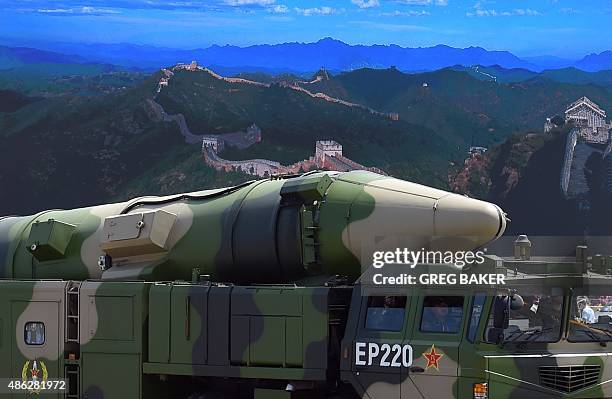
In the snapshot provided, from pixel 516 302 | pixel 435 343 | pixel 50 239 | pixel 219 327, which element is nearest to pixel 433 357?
pixel 435 343

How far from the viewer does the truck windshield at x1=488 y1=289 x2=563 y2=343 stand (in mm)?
10820

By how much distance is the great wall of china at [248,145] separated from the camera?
38281 millimetres

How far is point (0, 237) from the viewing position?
1459 cm

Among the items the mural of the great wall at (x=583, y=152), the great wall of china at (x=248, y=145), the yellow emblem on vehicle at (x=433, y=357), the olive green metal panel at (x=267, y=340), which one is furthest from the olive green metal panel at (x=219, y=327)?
the mural of the great wall at (x=583, y=152)

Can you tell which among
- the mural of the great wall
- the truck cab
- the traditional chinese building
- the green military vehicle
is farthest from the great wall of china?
the truck cab

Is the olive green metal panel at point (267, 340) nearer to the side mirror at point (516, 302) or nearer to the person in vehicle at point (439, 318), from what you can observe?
the person in vehicle at point (439, 318)

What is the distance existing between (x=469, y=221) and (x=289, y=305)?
2083 mm

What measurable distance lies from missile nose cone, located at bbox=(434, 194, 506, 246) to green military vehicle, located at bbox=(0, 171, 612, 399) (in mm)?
16

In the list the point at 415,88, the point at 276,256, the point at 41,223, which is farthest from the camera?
the point at 415,88

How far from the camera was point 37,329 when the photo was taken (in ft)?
42.9

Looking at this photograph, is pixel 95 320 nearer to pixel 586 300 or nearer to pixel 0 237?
pixel 0 237

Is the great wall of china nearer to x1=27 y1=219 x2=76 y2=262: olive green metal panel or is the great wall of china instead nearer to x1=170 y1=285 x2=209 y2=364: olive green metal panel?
x1=27 y1=219 x2=76 y2=262: olive green metal panel

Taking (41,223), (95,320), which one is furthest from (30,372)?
(41,223)

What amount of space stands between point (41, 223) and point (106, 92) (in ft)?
117
